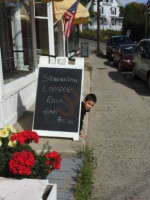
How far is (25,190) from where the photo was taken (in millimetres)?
2994

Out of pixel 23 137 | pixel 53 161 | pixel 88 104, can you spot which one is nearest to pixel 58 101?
pixel 88 104

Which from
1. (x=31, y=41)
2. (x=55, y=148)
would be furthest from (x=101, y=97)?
(x=55, y=148)

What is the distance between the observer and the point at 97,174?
15.9 ft

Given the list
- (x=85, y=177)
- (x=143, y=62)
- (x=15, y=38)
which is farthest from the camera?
(x=143, y=62)

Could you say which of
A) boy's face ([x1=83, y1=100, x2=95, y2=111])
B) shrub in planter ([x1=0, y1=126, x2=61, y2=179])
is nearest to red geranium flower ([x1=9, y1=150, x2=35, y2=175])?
shrub in planter ([x1=0, y1=126, x2=61, y2=179])

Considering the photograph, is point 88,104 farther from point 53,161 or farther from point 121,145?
point 53,161

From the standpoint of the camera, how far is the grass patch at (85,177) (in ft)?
13.5

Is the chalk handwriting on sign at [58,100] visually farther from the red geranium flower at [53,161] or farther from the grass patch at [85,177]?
the red geranium flower at [53,161]

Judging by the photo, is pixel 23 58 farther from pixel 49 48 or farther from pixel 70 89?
pixel 70 89

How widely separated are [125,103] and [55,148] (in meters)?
4.61

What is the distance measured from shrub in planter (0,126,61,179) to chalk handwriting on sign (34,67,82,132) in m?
1.97

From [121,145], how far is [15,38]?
14.0 feet

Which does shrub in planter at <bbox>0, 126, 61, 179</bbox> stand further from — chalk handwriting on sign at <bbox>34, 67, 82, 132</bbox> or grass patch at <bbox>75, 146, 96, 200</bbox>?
chalk handwriting on sign at <bbox>34, 67, 82, 132</bbox>

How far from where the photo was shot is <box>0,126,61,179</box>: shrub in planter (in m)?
3.28
